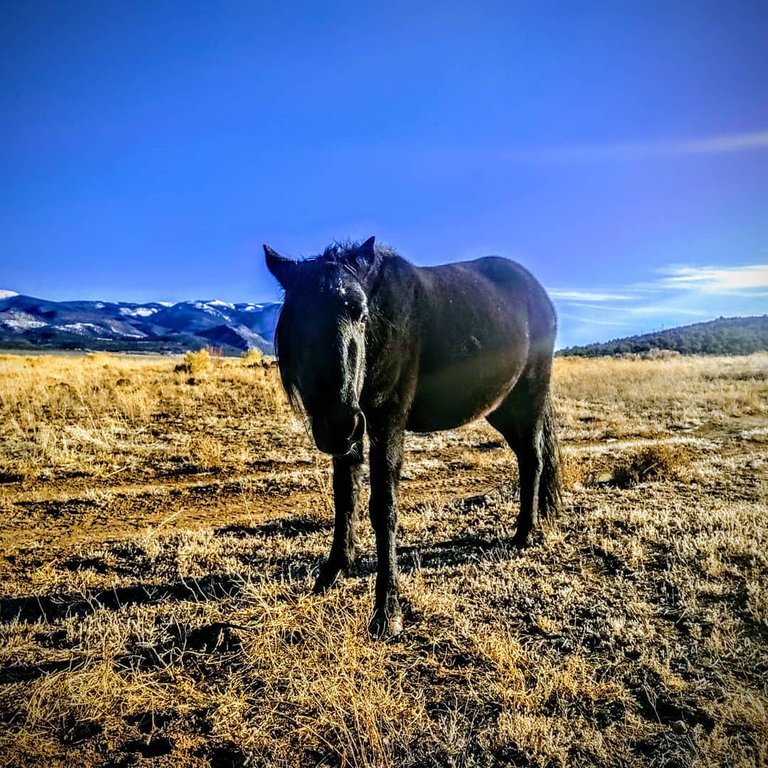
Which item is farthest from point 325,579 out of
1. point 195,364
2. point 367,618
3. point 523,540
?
point 195,364

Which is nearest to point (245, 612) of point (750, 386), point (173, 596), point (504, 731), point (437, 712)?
point (173, 596)

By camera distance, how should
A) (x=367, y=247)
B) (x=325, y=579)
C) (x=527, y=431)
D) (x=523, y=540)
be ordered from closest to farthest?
(x=367, y=247), (x=325, y=579), (x=523, y=540), (x=527, y=431)

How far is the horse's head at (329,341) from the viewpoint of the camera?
283 centimetres

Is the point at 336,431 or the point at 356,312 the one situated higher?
the point at 356,312

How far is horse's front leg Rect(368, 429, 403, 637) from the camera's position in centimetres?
357

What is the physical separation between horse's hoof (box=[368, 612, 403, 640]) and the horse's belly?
1534 millimetres

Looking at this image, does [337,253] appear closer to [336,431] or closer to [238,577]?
[336,431]

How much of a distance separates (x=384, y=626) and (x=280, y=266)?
264 cm

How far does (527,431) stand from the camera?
5.40m

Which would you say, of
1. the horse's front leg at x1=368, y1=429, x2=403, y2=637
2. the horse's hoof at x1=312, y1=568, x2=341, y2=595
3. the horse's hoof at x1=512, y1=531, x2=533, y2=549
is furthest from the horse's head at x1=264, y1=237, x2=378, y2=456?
the horse's hoof at x1=512, y1=531, x2=533, y2=549

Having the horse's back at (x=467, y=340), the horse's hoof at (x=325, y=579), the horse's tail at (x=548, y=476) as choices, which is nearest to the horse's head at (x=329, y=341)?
the horse's back at (x=467, y=340)

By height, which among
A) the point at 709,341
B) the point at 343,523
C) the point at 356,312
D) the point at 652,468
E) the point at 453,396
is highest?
the point at 709,341

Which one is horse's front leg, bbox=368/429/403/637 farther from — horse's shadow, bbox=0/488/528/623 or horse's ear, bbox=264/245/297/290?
horse's ear, bbox=264/245/297/290

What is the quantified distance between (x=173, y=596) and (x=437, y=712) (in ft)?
8.23
